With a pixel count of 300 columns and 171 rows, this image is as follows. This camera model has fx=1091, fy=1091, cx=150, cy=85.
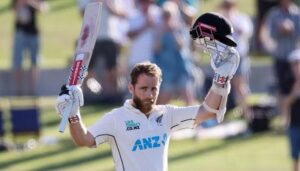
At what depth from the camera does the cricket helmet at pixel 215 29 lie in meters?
8.22

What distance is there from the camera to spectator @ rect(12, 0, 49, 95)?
17281mm

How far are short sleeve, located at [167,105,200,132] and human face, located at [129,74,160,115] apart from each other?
0.31 meters

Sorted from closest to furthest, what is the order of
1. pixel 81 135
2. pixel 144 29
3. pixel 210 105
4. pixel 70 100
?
pixel 70 100, pixel 81 135, pixel 210 105, pixel 144 29

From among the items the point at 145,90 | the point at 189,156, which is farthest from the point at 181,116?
the point at 189,156

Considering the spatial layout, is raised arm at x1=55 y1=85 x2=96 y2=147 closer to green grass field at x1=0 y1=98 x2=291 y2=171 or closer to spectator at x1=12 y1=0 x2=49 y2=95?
green grass field at x1=0 y1=98 x2=291 y2=171

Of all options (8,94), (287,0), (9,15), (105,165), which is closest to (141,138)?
(105,165)

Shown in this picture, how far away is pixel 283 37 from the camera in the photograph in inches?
661

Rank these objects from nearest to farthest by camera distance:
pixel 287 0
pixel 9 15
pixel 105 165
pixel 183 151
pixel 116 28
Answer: pixel 105 165 → pixel 183 151 → pixel 287 0 → pixel 116 28 → pixel 9 15

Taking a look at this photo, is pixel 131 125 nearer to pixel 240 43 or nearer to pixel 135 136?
pixel 135 136

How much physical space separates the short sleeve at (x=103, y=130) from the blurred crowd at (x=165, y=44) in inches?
273

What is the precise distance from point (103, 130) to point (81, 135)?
0.73 feet

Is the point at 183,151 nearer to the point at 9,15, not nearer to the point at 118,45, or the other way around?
the point at 118,45

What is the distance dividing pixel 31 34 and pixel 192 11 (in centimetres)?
260

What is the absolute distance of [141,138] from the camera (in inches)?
323
